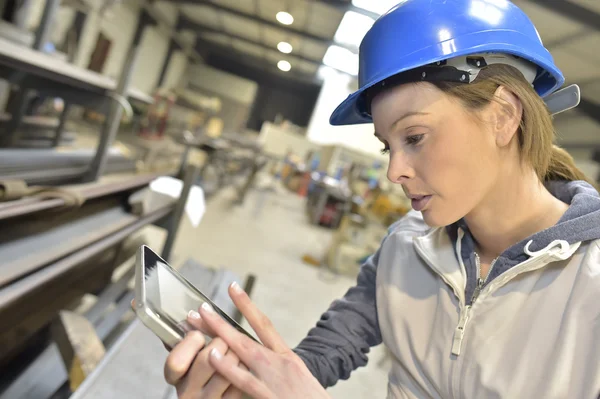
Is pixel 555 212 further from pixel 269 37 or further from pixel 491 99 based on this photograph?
pixel 269 37

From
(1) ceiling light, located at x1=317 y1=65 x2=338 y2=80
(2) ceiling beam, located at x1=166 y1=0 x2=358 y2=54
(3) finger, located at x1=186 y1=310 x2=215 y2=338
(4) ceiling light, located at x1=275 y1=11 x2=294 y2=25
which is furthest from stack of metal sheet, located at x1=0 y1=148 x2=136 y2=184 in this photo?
(1) ceiling light, located at x1=317 y1=65 x2=338 y2=80

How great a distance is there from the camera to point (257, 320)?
0.71 meters

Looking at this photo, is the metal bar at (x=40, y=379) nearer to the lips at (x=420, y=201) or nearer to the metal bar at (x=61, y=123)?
the lips at (x=420, y=201)

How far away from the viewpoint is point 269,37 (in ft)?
39.3

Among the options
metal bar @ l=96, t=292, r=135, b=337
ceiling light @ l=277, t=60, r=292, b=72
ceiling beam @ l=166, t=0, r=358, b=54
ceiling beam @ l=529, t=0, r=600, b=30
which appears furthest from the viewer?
ceiling light @ l=277, t=60, r=292, b=72

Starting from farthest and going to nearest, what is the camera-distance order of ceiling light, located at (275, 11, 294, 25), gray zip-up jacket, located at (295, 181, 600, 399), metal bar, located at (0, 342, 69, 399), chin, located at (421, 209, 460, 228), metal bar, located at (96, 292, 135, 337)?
ceiling light, located at (275, 11, 294, 25), metal bar, located at (96, 292, 135, 337), metal bar, located at (0, 342, 69, 399), chin, located at (421, 209, 460, 228), gray zip-up jacket, located at (295, 181, 600, 399)

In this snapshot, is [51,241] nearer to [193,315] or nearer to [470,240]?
[193,315]

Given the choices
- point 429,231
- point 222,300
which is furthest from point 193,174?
point 429,231

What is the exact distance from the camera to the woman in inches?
26.1

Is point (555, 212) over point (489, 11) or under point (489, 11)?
under

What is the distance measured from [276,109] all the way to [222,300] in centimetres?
1698

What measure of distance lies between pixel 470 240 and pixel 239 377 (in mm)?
583

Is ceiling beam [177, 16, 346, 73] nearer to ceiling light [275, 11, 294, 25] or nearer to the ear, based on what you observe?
ceiling light [275, 11, 294, 25]

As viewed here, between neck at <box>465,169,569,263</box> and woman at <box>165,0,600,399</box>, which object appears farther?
neck at <box>465,169,569,263</box>
